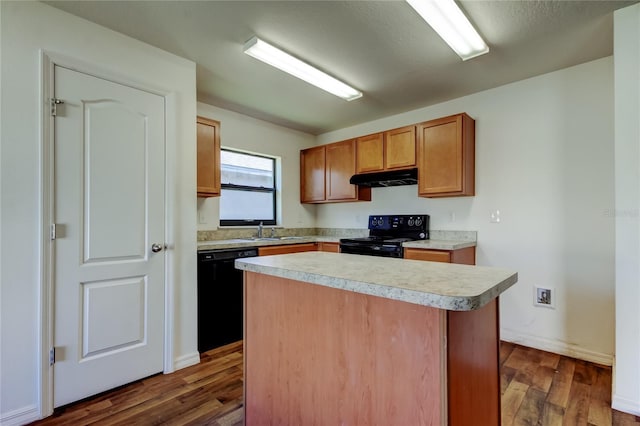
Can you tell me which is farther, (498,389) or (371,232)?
(371,232)

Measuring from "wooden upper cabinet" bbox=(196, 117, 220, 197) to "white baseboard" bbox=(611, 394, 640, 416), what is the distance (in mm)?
3316

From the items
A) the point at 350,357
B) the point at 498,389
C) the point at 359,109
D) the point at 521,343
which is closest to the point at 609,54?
the point at 359,109

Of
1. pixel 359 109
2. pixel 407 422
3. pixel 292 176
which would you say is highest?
pixel 359 109

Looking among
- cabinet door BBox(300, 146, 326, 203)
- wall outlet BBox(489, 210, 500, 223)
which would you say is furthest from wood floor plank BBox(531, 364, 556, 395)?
cabinet door BBox(300, 146, 326, 203)

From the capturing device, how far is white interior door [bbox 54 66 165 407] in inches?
76.7

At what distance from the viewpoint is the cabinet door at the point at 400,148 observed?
3.38m

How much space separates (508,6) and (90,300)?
10.6 feet

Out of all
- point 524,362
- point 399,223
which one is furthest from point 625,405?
point 399,223

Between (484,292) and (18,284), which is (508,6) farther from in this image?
(18,284)

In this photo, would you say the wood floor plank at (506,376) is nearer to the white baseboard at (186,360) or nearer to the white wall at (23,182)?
the white baseboard at (186,360)

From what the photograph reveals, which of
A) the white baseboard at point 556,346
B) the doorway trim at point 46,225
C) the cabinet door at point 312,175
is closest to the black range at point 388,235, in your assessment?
the cabinet door at point 312,175

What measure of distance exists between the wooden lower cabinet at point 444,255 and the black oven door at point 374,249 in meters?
0.10

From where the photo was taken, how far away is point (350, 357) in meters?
1.16

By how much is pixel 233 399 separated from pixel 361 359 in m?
1.32
